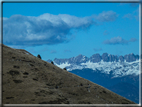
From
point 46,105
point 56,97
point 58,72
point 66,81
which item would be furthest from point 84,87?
point 46,105

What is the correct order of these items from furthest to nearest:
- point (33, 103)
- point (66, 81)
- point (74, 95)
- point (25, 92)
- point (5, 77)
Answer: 1. point (66, 81)
2. point (74, 95)
3. point (5, 77)
4. point (25, 92)
5. point (33, 103)

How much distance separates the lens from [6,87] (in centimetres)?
9844

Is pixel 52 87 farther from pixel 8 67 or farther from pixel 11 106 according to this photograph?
pixel 11 106

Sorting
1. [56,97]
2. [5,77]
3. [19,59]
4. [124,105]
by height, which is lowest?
[124,105]

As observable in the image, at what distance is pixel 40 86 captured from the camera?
10831 cm

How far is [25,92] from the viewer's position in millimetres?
97625

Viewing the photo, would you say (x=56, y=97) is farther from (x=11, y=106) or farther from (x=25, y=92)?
(x=11, y=106)

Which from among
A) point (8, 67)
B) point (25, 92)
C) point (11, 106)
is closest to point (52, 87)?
point (25, 92)

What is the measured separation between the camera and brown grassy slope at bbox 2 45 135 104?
3784 inches

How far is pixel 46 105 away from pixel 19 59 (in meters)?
49.1

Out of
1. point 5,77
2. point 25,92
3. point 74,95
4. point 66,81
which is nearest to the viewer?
point 25,92

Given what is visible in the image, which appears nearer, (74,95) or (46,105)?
(46,105)

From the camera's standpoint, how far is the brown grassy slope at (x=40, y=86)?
315 ft

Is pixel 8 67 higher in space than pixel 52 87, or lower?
higher
